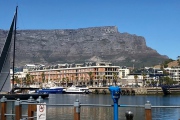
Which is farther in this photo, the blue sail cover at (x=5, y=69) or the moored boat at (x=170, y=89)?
the moored boat at (x=170, y=89)

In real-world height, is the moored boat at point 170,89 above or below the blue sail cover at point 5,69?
below

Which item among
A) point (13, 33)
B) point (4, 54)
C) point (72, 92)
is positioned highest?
point (13, 33)

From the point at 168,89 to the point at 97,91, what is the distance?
35.0 m

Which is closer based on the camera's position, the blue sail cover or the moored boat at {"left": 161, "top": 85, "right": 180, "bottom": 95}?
the blue sail cover

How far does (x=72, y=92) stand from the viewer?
571ft

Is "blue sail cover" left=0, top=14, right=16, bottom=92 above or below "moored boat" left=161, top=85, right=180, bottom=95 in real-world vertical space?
above

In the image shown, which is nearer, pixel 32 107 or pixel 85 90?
pixel 32 107

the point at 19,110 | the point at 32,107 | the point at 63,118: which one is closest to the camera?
the point at 19,110

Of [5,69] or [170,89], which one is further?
[170,89]

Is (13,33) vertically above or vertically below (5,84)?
above

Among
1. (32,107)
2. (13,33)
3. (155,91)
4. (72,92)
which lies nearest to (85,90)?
(72,92)

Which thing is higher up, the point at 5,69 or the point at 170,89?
the point at 5,69

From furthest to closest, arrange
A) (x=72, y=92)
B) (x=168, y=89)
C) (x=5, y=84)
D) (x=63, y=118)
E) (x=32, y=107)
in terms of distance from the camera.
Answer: (x=72, y=92) → (x=168, y=89) → (x=5, y=84) → (x=63, y=118) → (x=32, y=107)

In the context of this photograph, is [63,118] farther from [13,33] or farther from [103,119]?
[13,33]
